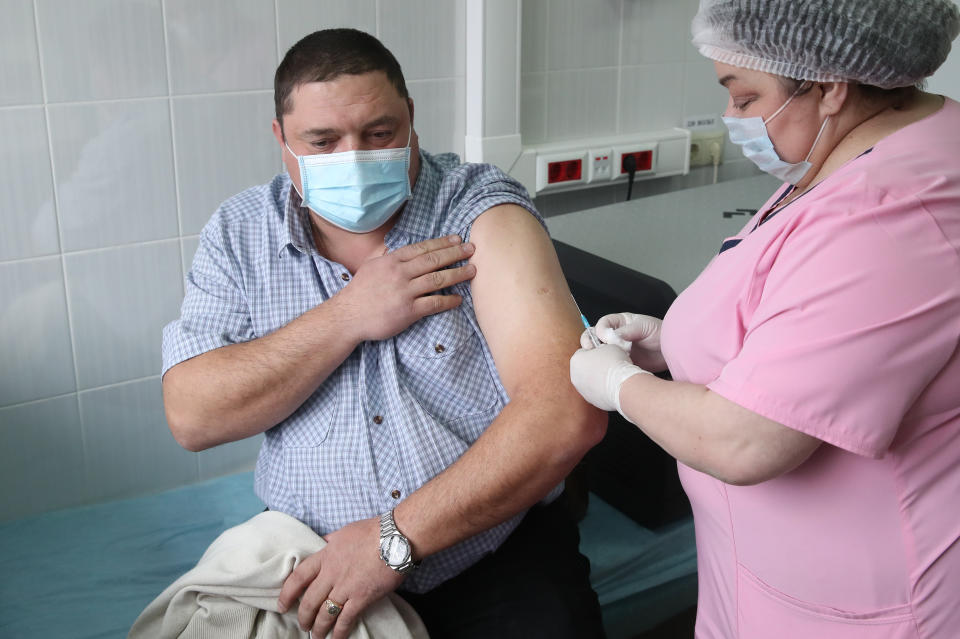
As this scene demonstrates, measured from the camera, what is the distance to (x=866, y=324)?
0.91 m

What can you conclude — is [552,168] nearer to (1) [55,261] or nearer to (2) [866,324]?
(1) [55,261]

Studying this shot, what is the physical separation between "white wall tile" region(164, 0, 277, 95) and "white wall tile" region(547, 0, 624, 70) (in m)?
0.83

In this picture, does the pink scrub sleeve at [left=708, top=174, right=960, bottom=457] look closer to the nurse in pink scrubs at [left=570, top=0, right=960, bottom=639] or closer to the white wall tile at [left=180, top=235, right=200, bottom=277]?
the nurse in pink scrubs at [left=570, top=0, right=960, bottom=639]

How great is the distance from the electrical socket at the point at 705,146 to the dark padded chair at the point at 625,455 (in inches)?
45.4

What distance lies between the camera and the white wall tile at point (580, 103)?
2672 millimetres

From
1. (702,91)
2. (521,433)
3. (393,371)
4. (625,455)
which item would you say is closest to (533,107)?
(702,91)

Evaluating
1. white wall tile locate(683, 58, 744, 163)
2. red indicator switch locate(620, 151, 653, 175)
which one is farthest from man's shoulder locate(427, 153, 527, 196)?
white wall tile locate(683, 58, 744, 163)

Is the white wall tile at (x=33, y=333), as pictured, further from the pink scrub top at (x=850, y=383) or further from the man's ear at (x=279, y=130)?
the pink scrub top at (x=850, y=383)

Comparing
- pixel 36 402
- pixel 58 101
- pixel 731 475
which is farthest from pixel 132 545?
pixel 731 475

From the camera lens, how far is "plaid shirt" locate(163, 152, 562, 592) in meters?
1.45

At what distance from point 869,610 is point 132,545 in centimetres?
148

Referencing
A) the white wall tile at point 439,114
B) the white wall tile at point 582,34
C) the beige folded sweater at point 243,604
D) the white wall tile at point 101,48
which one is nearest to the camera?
the beige folded sweater at point 243,604

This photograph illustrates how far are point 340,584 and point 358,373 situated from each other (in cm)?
33

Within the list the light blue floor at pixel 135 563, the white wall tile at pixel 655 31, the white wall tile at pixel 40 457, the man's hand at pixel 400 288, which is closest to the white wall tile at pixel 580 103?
the white wall tile at pixel 655 31
